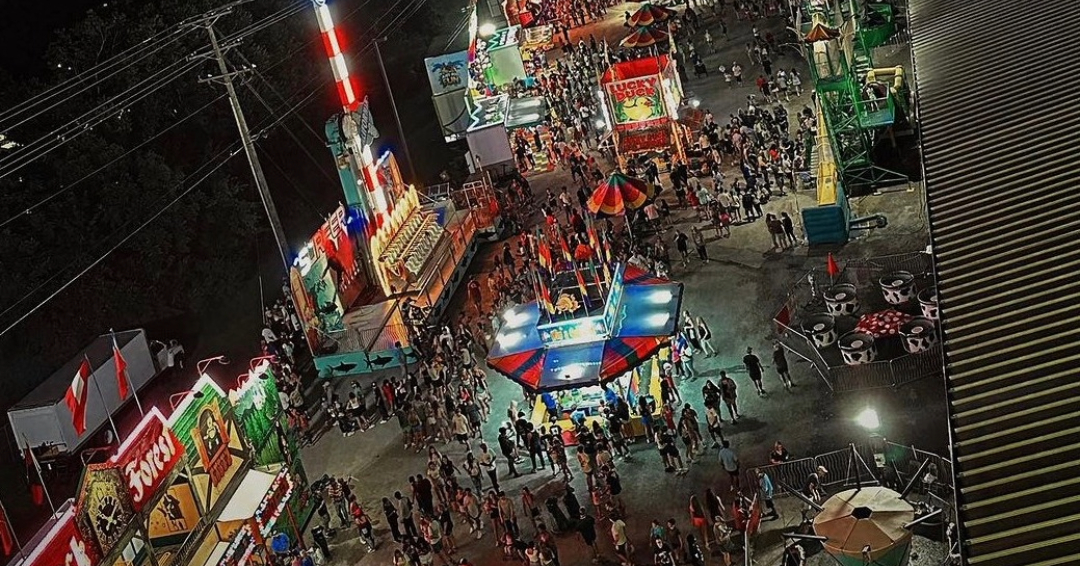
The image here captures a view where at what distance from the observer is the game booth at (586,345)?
30375mm

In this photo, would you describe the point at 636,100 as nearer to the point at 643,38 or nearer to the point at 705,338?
the point at 643,38

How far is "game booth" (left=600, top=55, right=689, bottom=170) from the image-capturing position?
47000mm

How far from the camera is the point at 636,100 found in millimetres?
47312

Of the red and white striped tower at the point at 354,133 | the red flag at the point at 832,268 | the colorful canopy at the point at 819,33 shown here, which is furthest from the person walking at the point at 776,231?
the red and white striped tower at the point at 354,133

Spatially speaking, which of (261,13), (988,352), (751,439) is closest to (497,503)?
(751,439)

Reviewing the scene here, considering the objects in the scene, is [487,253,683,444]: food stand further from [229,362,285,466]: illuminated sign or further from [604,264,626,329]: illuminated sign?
[229,362,285,466]: illuminated sign

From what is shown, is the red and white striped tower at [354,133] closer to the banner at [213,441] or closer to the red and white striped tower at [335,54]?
the red and white striped tower at [335,54]

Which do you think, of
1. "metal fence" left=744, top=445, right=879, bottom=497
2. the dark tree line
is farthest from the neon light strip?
the dark tree line

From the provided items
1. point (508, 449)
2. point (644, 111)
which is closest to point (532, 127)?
point (644, 111)

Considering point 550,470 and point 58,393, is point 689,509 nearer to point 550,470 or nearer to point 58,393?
point 550,470

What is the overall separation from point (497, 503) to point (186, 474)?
6846 mm

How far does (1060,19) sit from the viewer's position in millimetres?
25172

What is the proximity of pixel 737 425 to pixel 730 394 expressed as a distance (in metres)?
0.80

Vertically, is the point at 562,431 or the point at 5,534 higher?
the point at 5,534
